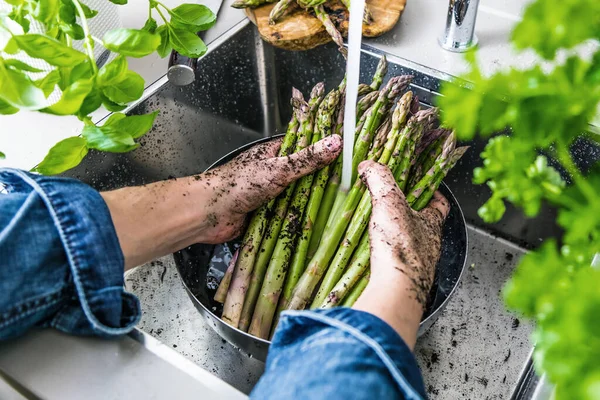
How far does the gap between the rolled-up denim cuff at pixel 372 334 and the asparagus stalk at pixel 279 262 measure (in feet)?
1.19

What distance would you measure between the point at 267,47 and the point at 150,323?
674 millimetres

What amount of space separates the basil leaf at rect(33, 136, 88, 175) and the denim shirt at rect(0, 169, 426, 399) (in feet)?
0.45

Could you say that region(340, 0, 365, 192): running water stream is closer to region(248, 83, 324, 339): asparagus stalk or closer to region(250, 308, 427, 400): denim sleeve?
region(248, 83, 324, 339): asparagus stalk

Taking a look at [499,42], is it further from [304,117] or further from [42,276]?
[42,276]

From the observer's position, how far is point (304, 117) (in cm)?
118

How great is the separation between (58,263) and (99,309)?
0.24 feet

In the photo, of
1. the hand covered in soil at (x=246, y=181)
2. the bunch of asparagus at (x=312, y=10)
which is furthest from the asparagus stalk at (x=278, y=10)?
the hand covered in soil at (x=246, y=181)

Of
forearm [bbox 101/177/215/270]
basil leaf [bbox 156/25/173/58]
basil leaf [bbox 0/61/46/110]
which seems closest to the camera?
basil leaf [bbox 0/61/46/110]

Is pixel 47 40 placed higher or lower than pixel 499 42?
higher

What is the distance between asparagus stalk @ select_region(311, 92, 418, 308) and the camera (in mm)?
1021

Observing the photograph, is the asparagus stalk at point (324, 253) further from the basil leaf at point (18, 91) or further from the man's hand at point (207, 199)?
the basil leaf at point (18, 91)

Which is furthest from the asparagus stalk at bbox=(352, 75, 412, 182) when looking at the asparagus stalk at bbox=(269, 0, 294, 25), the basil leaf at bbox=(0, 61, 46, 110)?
the basil leaf at bbox=(0, 61, 46, 110)

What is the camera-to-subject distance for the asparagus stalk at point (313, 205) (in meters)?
1.06

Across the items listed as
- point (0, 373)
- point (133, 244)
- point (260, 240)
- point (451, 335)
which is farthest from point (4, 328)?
point (451, 335)
